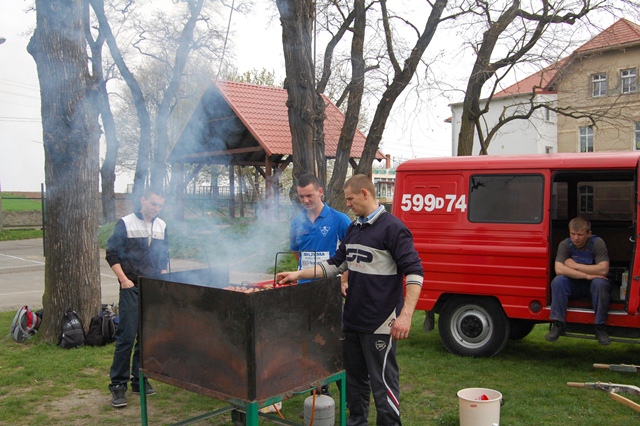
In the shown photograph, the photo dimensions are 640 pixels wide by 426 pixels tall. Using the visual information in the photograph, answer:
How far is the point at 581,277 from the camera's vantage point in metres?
6.03

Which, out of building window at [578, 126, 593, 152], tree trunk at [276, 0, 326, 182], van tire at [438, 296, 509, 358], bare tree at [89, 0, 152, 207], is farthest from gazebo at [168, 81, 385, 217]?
building window at [578, 126, 593, 152]

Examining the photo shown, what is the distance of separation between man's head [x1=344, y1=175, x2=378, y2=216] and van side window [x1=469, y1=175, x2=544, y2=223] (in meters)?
3.00

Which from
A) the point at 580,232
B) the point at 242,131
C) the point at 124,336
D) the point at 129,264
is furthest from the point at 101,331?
the point at 242,131

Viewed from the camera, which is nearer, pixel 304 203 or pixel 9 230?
pixel 304 203

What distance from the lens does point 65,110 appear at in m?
7.03

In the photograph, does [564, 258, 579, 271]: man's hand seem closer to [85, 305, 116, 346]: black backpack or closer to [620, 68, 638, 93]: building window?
[85, 305, 116, 346]: black backpack

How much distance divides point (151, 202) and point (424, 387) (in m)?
3.04

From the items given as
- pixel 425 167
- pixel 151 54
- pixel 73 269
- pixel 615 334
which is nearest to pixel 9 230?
pixel 151 54

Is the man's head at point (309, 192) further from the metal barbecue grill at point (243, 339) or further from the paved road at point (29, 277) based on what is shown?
the paved road at point (29, 277)

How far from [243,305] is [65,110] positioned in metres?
4.79

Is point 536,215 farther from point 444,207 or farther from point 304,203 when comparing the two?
point 304,203

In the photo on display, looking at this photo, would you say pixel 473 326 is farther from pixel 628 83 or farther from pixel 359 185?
pixel 628 83

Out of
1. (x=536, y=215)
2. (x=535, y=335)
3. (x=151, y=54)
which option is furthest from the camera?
(x=151, y=54)

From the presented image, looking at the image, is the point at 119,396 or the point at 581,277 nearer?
the point at 119,396
